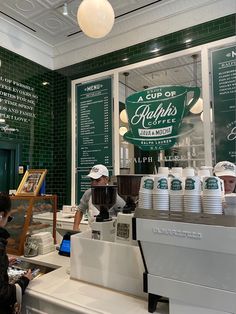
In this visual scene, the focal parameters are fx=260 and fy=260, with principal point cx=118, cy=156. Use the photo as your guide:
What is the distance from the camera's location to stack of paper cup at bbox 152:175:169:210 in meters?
1.29

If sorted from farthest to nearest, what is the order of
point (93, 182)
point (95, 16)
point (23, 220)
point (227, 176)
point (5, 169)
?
point (5, 169) → point (93, 182) → point (95, 16) → point (23, 220) → point (227, 176)

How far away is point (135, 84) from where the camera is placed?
4035 millimetres

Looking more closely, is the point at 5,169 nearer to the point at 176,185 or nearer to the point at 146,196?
the point at 146,196

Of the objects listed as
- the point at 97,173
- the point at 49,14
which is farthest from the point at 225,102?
the point at 49,14

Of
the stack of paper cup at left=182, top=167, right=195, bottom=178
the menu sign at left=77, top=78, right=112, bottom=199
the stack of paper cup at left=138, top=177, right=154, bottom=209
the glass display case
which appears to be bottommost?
the glass display case

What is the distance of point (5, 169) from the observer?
4117 millimetres

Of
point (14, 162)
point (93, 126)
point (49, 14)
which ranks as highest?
point (49, 14)

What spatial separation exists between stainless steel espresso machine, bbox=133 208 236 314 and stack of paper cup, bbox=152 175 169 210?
5cm

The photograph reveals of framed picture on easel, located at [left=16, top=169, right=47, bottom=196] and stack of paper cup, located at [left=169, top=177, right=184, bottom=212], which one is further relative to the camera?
framed picture on easel, located at [left=16, top=169, right=47, bottom=196]

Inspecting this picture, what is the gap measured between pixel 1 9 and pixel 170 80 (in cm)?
265

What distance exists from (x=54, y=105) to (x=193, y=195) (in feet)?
13.4

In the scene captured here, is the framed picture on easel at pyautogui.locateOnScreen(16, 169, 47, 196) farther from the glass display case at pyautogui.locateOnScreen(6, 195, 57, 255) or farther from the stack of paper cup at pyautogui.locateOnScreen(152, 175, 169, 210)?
the stack of paper cup at pyautogui.locateOnScreen(152, 175, 169, 210)

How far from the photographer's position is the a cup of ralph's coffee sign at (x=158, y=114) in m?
3.62

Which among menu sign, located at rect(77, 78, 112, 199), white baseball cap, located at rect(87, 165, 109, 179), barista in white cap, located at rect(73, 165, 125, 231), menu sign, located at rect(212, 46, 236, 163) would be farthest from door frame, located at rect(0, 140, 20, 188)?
menu sign, located at rect(212, 46, 236, 163)
